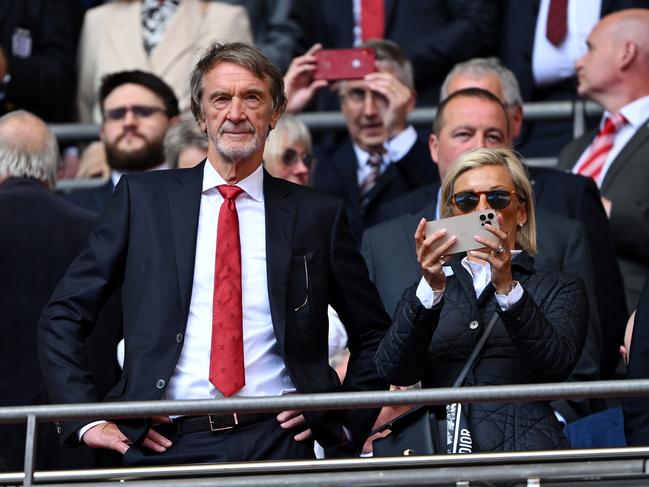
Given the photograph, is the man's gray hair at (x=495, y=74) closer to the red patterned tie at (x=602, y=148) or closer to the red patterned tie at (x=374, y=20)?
the red patterned tie at (x=602, y=148)

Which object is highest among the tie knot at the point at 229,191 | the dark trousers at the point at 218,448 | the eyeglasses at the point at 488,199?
the tie knot at the point at 229,191

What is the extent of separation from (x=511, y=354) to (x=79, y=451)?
2082 mm

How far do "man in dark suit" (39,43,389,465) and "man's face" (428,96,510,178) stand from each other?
176 cm

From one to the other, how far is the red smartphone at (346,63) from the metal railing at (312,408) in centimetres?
424

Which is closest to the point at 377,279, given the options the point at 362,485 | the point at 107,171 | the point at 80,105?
the point at 362,485

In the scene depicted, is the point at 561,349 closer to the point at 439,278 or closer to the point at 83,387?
the point at 439,278

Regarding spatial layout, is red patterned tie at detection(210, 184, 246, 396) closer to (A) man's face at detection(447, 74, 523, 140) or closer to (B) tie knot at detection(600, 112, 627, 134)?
(A) man's face at detection(447, 74, 523, 140)

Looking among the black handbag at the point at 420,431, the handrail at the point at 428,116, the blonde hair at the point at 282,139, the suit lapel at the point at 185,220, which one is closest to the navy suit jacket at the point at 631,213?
the handrail at the point at 428,116

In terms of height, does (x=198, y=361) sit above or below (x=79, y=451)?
above

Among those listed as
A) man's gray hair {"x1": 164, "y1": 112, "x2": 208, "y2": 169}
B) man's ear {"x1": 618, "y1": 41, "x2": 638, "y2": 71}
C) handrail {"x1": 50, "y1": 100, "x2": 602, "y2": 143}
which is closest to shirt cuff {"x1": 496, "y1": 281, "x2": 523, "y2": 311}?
man's gray hair {"x1": 164, "y1": 112, "x2": 208, "y2": 169}

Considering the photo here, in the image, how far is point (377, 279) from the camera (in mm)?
7234

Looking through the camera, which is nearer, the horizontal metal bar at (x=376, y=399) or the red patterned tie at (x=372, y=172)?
the horizontal metal bar at (x=376, y=399)

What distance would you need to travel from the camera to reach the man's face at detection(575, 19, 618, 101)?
9.20 metres

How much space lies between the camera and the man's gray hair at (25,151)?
7332 mm
